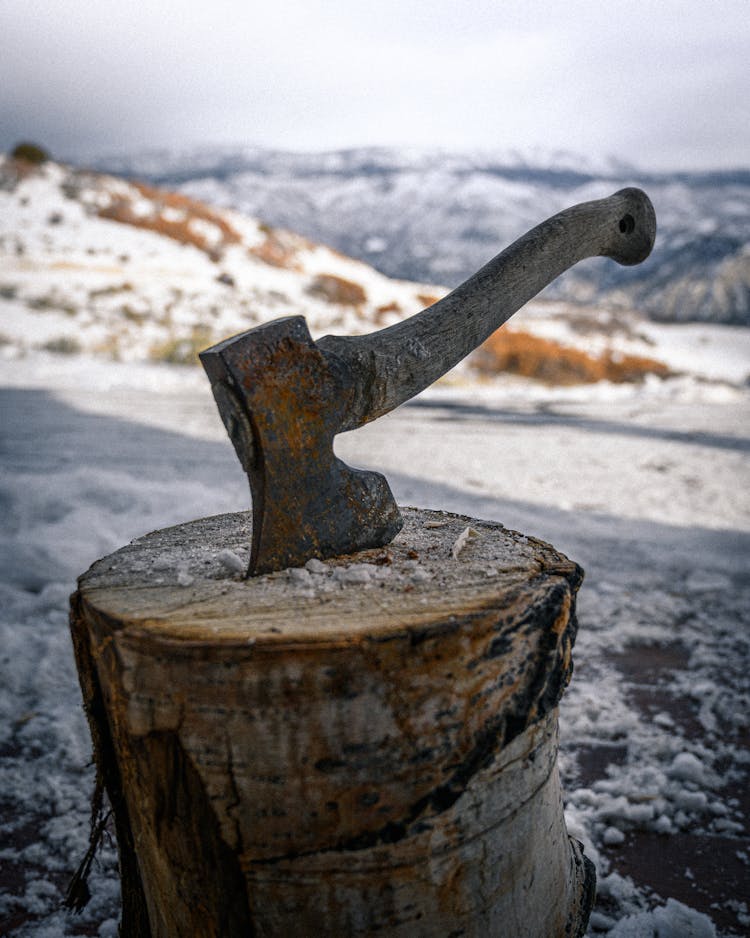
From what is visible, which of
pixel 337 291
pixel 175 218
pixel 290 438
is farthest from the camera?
pixel 175 218

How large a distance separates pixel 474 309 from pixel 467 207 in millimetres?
43950

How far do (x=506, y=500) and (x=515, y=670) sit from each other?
392 cm

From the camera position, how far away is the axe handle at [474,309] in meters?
1.36

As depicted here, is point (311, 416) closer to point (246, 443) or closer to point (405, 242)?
point (246, 443)

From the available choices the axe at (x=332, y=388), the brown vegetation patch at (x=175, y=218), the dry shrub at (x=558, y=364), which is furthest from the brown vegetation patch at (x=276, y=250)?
the axe at (x=332, y=388)

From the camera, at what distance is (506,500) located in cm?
496

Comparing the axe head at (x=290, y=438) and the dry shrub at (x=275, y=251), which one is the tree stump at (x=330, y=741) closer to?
the axe head at (x=290, y=438)

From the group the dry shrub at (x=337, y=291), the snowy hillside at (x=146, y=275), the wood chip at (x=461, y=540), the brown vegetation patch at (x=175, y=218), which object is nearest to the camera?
the wood chip at (x=461, y=540)

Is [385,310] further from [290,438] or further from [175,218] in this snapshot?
[290,438]

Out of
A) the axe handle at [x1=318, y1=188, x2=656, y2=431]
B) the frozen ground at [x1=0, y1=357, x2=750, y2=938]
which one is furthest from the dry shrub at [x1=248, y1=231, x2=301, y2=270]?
the axe handle at [x1=318, y1=188, x2=656, y2=431]

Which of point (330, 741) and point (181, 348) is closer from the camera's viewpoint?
point (330, 741)

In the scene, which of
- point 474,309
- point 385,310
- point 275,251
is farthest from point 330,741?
point 275,251

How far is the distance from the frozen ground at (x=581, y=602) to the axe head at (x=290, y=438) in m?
1.10

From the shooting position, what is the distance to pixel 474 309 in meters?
1.48
